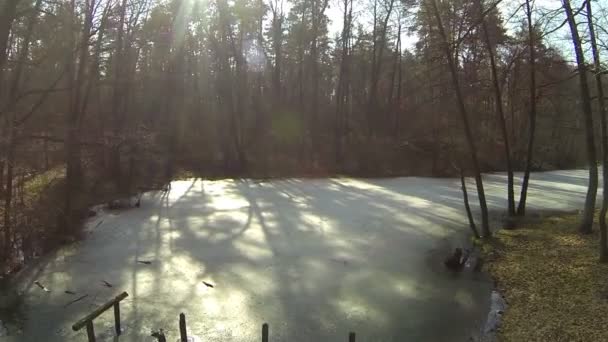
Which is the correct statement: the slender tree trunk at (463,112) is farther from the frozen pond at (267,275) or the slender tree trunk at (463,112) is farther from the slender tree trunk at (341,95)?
the slender tree trunk at (341,95)

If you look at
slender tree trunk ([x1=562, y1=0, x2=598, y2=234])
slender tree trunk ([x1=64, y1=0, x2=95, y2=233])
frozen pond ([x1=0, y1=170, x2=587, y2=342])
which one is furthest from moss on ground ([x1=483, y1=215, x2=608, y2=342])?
slender tree trunk ([x1=64, y1=0, x2=95, y2=233])

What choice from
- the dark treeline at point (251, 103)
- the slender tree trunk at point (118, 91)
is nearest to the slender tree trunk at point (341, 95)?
the dark treeline at point (251, 103)

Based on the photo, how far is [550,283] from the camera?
820cm

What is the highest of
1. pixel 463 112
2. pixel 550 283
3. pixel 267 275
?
pixel 463 112

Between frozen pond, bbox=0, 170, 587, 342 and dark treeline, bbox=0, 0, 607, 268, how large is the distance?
7.85 ft

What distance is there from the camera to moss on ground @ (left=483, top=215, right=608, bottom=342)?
6.39 metres

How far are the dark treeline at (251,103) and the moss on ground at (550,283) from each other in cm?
241

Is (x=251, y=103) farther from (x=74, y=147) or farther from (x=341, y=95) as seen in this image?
(x=74, y=147)

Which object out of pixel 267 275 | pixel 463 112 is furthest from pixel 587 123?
pixel 267 275

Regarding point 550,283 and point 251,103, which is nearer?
point 550,283

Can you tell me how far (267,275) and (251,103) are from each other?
79.5ft

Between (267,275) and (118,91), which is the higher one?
(118,91)

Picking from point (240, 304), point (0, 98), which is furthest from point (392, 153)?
point (240, 304)

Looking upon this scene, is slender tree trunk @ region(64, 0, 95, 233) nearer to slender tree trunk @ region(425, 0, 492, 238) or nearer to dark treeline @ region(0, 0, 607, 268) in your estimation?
dark treeline @ region(0, 0, 607, 268)
